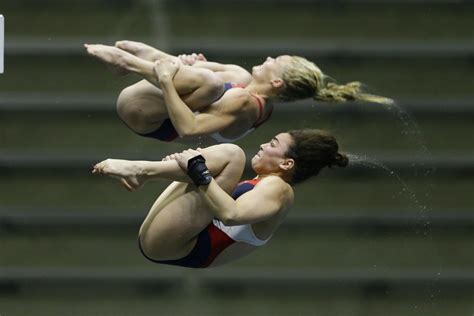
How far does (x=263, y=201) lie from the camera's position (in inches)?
192

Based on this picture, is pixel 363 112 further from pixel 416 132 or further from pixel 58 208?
pixel 58 208

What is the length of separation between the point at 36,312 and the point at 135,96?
8.14ft

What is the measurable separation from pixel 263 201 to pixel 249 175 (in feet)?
8.13

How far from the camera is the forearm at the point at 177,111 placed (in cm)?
504

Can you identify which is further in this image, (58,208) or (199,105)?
(58,208)

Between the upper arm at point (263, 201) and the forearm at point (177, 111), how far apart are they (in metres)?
0.40

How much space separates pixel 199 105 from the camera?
520 cm

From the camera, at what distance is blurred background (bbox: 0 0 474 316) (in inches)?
290

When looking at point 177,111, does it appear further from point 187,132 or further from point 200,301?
point 200,301

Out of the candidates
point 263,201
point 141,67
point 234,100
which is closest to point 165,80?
point 141,67

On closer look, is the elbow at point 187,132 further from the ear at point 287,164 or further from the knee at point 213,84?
the ear at point 287,164

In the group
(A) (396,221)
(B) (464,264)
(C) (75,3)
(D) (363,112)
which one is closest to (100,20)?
(C) (75,3)

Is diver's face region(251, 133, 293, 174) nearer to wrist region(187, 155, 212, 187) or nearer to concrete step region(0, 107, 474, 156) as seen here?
wrist region(187, 155, 212, 187)

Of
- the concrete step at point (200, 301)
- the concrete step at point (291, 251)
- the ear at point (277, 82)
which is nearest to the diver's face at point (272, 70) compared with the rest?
the ear at point (277, 82)
